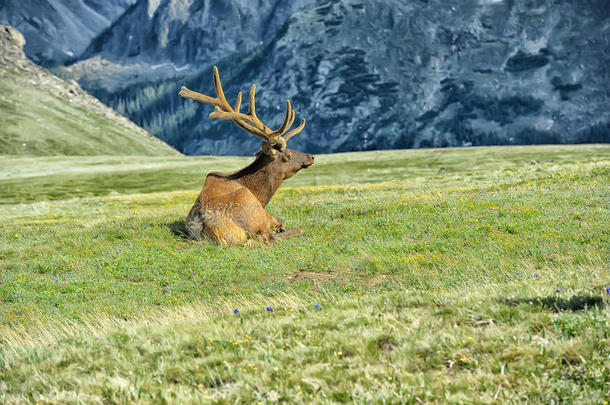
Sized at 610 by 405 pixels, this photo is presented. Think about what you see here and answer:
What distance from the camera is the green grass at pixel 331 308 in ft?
19.5

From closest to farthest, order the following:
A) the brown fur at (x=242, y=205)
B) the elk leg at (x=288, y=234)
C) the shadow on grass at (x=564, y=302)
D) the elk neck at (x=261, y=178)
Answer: the shadow on grass at (x=564, y=302) → the brown fur at (x=242, y=205) → the elk leg at (x=288, y=234) → the elk neck at (x=261, y=178)

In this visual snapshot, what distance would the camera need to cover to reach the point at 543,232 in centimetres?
1425

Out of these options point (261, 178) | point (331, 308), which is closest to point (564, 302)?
point (331, 308)

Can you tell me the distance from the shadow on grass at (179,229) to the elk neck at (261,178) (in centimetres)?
247

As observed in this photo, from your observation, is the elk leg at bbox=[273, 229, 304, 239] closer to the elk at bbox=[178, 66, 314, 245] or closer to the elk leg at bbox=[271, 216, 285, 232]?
the elk at bbox=[178, 66, 314, 245]

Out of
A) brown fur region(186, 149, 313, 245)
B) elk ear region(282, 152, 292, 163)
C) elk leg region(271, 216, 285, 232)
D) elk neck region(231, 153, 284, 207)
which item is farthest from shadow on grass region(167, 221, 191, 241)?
elk ear region(282, 152, 292, 163)

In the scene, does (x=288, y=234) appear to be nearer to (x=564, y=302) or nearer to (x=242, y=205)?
(x=242, y=205)

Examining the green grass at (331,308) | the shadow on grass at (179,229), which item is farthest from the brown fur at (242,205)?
the green grass at (331,308)

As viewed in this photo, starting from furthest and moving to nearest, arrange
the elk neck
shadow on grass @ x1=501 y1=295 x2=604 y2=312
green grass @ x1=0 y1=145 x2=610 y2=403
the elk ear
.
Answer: the elk ear < the elk neck < shadow on grass @ x1=501 y1=295 x2=604 y2=312 < green grass @ x1=0 y1=145 x2=610 y2=403

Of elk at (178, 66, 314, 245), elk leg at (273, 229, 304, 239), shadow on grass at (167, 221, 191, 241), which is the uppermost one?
elk at (178, 66, 314, 245)

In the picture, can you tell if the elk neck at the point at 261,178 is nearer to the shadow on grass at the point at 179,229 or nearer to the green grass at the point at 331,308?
the green grass at the point at 331,308

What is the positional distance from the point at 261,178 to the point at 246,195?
144cm

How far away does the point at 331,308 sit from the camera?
8.38 metres

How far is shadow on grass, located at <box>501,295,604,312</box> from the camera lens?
741cm
